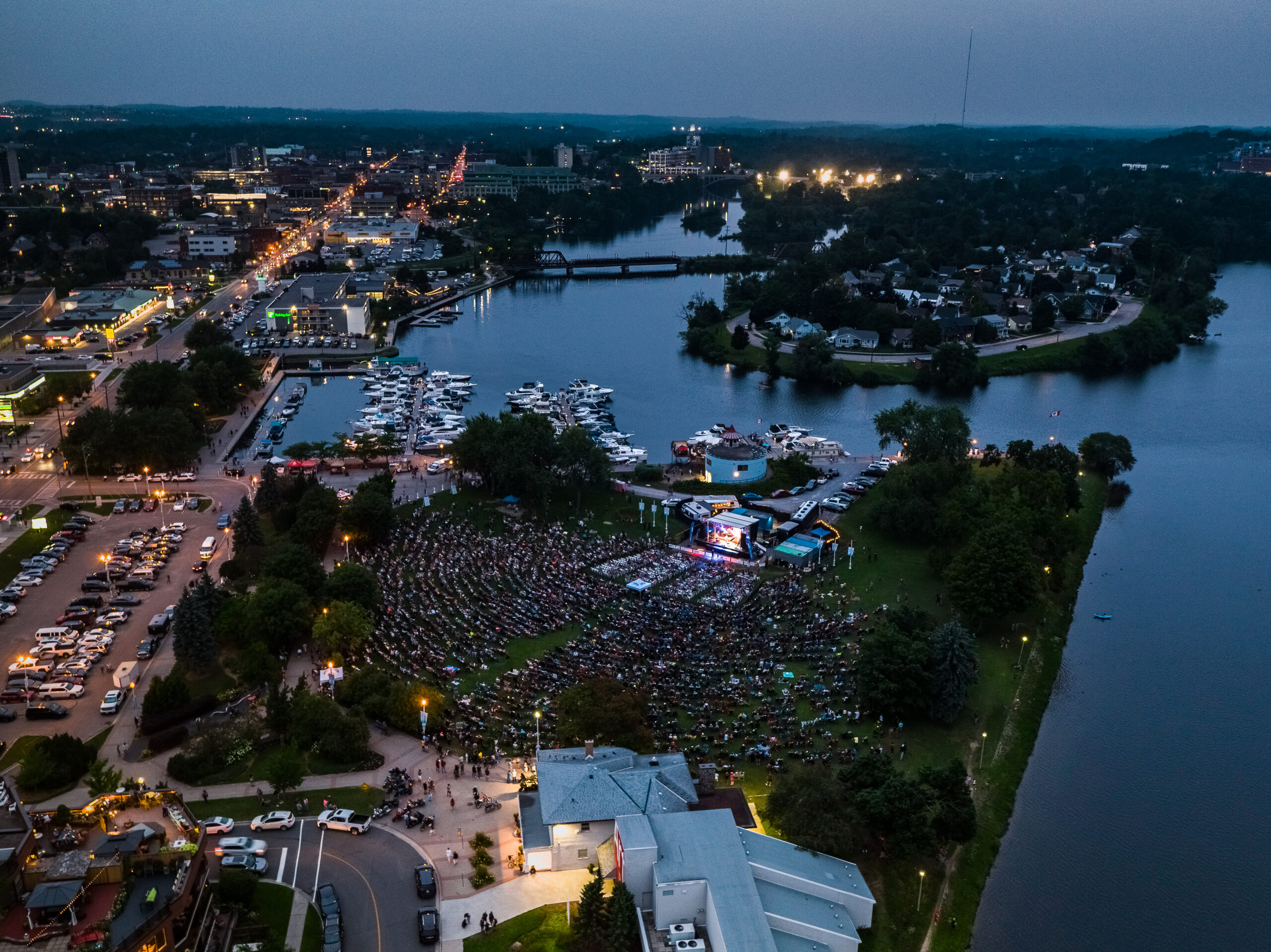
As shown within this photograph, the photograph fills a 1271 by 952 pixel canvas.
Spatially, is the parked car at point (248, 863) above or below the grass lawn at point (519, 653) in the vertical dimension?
below

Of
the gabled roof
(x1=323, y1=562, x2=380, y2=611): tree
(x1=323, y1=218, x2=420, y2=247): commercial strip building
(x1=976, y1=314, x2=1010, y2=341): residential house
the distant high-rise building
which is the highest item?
the distant high-rise building

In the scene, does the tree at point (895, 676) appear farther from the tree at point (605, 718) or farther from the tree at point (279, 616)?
the tree at point (279, 616)

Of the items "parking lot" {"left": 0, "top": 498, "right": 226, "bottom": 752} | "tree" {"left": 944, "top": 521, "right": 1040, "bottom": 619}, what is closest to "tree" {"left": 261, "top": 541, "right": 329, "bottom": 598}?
"parking lot" {"left": 0, "top": 498, "right": 226, "bottom": 752}

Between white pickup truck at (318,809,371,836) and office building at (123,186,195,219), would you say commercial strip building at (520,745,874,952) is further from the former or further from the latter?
office building at (123,186,195,219)

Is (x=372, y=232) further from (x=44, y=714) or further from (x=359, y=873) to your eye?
(x=359, y=873)

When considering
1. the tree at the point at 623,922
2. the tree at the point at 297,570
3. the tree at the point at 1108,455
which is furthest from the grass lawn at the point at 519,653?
the tree at the point at 1108,455

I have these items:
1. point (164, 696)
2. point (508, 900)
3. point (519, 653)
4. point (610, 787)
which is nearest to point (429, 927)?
point (508, 900)
